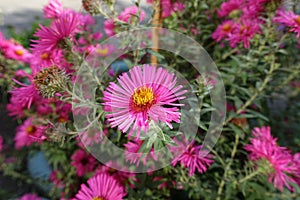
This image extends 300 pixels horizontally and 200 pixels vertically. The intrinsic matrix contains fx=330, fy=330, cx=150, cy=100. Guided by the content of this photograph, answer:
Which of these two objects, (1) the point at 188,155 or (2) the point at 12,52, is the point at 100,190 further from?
(2) the point at 12,52

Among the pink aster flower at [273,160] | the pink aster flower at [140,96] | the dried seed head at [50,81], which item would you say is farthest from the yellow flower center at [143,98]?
the pink aster flower at [273,160]

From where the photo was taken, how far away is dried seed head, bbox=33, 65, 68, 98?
43 cm

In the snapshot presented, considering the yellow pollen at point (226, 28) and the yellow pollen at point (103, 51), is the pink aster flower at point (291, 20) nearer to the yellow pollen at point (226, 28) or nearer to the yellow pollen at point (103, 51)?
the yellow pollen at point (226, 28)

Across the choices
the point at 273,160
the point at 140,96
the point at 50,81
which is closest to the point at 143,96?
the point at 140,96

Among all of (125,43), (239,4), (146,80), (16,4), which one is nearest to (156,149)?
(146,80)

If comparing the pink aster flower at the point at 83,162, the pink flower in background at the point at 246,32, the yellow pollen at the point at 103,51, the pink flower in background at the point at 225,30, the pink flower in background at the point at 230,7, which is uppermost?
the pink flower in background at the point at 230,7

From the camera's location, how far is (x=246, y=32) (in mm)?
744

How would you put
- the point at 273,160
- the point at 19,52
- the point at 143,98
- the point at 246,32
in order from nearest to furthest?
the point at 143,98 → the point at 273,160 → the point at 246,32 → the point at 19,52

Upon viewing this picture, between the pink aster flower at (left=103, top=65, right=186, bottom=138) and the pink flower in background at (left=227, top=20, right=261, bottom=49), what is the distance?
1.44 ft

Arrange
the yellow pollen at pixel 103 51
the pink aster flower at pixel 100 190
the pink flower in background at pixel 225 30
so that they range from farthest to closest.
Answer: the pink flower in background at pixel 225 30 < the yellow pollen at pixel 103 51 < the pink aster flower at pixel 100 190

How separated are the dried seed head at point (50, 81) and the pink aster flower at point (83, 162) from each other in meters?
0.38

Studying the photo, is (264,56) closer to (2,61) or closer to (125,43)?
(125,43)

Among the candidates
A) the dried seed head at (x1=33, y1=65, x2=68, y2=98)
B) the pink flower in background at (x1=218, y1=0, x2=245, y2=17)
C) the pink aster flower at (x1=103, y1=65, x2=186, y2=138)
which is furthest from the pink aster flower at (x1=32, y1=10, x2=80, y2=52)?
the pink flower in background at (x1=218, y1=0, x2=245, y2=17)

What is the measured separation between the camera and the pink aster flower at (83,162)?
0.79m
